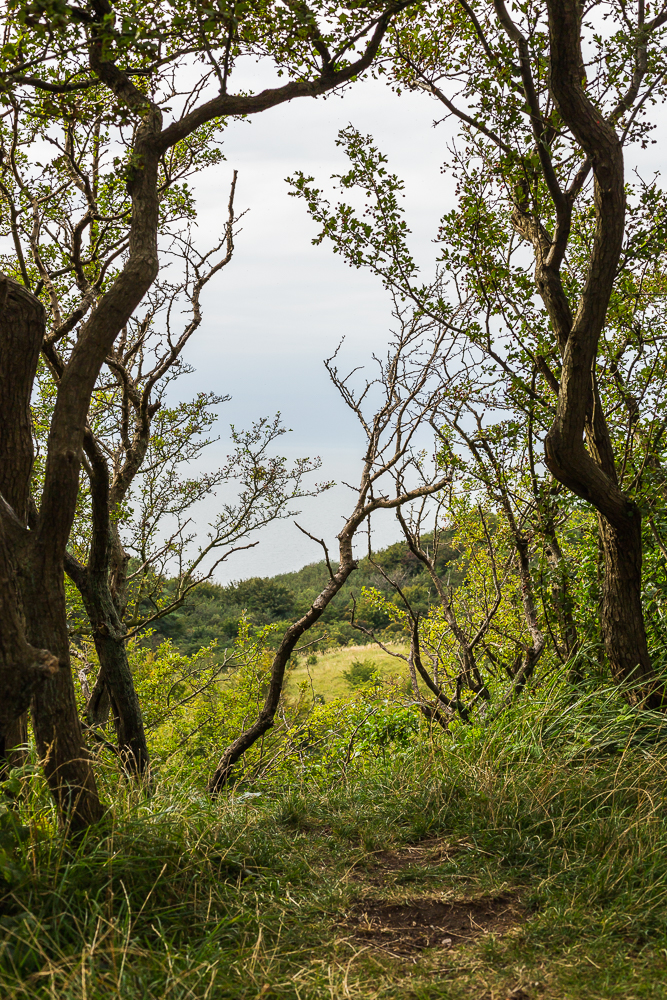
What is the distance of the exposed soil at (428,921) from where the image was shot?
255 cm

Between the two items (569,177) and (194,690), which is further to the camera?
(194,690)

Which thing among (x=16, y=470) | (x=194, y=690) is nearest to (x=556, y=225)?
(x=16, y=470)

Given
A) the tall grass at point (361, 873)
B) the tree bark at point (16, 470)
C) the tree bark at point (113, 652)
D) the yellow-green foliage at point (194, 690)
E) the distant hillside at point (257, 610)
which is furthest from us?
the distant hillside at point (257, 610)

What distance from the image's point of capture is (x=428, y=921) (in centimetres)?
270

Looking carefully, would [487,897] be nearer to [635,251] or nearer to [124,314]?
[124,314]

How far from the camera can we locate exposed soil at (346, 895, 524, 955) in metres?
2.55

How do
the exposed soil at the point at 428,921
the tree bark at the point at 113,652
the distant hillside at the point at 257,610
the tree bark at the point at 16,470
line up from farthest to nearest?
the distant hillside at the point at 257,610 → the tree bark at the point at 113,652 → the exposed soil at the point at 428,921 → the tree bark at the point at 16,470

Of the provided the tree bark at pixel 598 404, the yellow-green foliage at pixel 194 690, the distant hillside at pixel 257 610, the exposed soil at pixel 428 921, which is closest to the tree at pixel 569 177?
the tree bark at pixel 598 404

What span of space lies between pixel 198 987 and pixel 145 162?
321cm

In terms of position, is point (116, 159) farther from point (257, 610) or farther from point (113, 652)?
point (257, 610)

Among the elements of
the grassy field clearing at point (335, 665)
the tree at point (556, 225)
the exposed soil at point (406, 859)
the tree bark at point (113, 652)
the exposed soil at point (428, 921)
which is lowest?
the grassy field clearing at point (335, 665)

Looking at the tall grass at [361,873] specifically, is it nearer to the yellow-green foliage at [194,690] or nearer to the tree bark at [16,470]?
the tree bark at [16,470]

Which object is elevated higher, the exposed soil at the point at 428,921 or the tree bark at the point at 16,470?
the tree bark at the point at 16,470

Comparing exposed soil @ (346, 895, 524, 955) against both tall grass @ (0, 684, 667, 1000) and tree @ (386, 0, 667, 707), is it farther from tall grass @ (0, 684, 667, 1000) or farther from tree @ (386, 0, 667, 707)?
tree @ (386, 0, 667, 707)
